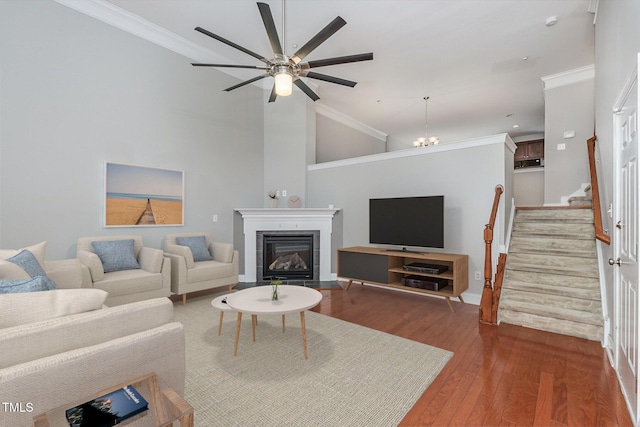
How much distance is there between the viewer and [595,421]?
5.52 feet

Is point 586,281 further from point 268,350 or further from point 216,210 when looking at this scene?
point 216,210

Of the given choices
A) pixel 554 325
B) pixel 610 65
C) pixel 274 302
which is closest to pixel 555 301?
pixel 554 325

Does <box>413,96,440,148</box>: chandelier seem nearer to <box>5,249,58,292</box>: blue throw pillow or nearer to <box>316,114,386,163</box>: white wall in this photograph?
<box>316,114,386,163</box>: white wall

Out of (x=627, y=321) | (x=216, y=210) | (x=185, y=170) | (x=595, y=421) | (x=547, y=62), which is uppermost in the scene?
(x=547, y=62)

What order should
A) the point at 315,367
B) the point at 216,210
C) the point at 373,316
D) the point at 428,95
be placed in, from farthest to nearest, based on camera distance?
1. the point at 428,95
2. the point at 216,210
3. the point at 373,316
4. the point at 315,367

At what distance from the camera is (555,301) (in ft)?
10.1

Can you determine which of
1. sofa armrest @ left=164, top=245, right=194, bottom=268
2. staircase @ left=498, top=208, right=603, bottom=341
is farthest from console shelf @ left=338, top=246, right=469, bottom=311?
→ sofa armrest @ left=164, top=245, right=194, bottom=268

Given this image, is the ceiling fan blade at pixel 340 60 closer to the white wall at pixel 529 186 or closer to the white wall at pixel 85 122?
the white wall at pixel 85 122

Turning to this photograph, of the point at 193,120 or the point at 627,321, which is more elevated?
the point at 193,120

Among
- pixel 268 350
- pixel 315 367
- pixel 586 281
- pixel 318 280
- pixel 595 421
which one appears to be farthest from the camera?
pixel 318 280

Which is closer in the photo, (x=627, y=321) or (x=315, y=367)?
(x=627, y=321)

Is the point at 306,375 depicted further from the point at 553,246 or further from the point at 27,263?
the point at 553,246

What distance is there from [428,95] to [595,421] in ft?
17.9

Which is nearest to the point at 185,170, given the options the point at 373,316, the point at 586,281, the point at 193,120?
the point at 193,120
